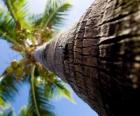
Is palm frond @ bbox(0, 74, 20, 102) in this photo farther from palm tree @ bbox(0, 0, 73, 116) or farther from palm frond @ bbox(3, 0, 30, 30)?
palm frond @ bbox(3, 0, 30, 30)

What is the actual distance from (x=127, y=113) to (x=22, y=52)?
34.4 feet

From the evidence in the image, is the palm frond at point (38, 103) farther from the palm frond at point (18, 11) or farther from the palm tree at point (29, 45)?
the palm frond at point (18, 11)

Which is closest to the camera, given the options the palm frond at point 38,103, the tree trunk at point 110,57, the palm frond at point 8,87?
the tree trunk at point 110,57

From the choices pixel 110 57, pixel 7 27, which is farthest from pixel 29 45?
pixel 110 57

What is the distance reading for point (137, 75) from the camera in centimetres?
150

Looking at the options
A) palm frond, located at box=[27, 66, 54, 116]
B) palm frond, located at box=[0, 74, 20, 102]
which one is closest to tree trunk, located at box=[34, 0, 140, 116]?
palm frond, located at box=[27, 66, 54, 116]

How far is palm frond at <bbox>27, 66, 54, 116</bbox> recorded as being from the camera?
1031 cm

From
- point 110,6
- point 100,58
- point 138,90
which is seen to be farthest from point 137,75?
point 110,6

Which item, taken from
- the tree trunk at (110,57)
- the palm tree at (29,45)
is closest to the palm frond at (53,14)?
the palm tree at (29,45)

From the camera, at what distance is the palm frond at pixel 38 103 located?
10.3 metres

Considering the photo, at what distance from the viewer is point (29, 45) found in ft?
39.7

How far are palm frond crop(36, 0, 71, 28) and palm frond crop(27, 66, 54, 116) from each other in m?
2.33

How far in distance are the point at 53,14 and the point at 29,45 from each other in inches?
58.4

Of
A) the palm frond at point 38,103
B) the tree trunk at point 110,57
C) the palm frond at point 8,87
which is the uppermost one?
the tree trunk at point 110,57
